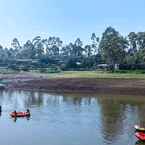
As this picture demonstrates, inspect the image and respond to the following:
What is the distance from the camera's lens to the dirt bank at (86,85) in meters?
94.9

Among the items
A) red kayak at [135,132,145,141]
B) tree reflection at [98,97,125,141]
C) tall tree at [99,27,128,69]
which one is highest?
tall tree at [99,27,128,69]

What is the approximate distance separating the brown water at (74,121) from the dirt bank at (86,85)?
8152 mm

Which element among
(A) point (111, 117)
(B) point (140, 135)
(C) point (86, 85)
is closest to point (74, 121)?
(A) point (111, 117)

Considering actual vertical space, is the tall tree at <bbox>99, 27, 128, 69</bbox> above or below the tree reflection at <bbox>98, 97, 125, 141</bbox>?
above

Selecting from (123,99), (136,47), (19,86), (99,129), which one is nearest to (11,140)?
(99,129)

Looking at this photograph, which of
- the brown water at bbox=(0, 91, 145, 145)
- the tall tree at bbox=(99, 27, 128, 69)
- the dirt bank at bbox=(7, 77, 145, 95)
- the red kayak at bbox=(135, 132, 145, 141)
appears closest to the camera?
the red kayak at bbox=(135, 132, 145, 141)

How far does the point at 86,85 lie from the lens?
336 ft

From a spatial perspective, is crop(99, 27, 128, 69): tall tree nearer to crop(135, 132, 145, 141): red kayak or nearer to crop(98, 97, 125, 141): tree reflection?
crop(98, 97, 125, 141): tree reflection

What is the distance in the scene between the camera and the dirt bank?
94875 mm

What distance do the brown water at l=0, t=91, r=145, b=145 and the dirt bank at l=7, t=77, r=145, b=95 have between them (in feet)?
26.7

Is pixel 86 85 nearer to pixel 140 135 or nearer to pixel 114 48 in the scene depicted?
pixel 114 48

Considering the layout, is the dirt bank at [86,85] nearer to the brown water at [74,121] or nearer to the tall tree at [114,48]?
the brown water at [74,121]

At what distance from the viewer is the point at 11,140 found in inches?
1806

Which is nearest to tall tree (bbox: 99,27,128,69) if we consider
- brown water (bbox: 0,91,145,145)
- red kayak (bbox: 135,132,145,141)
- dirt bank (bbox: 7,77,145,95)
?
dirt bank (bbox: 7,77,145,95)
